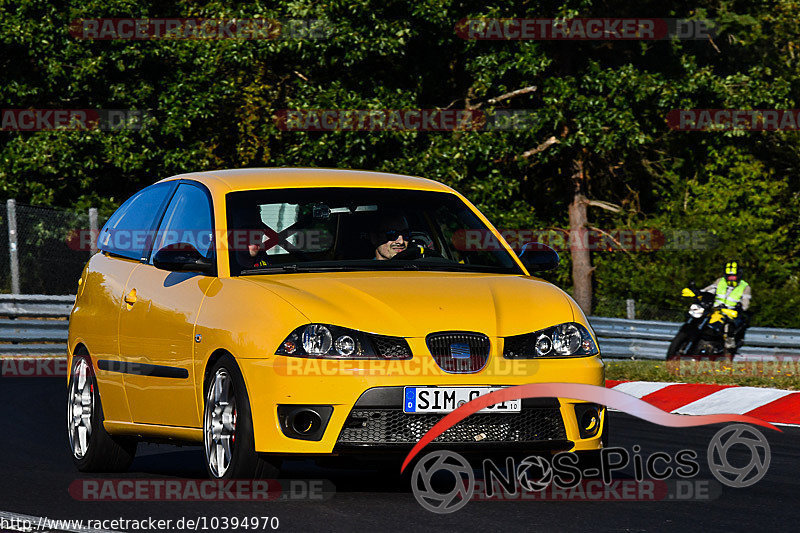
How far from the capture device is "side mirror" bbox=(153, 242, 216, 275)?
8.15 m

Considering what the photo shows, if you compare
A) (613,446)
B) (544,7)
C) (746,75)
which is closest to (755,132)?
(746,75)

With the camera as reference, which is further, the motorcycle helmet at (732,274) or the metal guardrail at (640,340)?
the metal guardrail at (640,340)

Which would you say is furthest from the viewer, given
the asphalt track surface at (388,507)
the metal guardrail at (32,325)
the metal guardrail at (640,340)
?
the metal guardrail at (32,325)

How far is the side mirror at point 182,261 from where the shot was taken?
26.7ft

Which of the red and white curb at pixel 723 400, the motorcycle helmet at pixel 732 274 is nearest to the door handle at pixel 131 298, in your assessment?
the red and white curb at pixel 723 400

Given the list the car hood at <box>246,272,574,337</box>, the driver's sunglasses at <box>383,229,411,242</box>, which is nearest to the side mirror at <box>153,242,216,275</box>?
the car hood at <box>246,272,574,337</box>

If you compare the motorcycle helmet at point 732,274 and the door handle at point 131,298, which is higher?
the door handle at point 131,298

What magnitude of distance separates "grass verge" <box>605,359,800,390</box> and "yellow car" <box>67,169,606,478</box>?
6.30 m

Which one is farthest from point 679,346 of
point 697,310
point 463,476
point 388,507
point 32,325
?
point 388,507

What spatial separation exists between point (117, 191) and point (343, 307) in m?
24.6

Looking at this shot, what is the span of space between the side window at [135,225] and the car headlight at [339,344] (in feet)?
7.30

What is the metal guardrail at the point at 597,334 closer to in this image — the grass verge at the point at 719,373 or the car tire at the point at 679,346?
the car tire at the point at 679,346

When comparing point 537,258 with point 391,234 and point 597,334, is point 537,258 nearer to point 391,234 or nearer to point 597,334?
point 391,234

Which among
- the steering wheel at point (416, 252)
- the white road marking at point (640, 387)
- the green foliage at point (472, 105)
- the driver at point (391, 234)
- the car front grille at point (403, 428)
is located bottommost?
the white road marking at point (640, 387)
